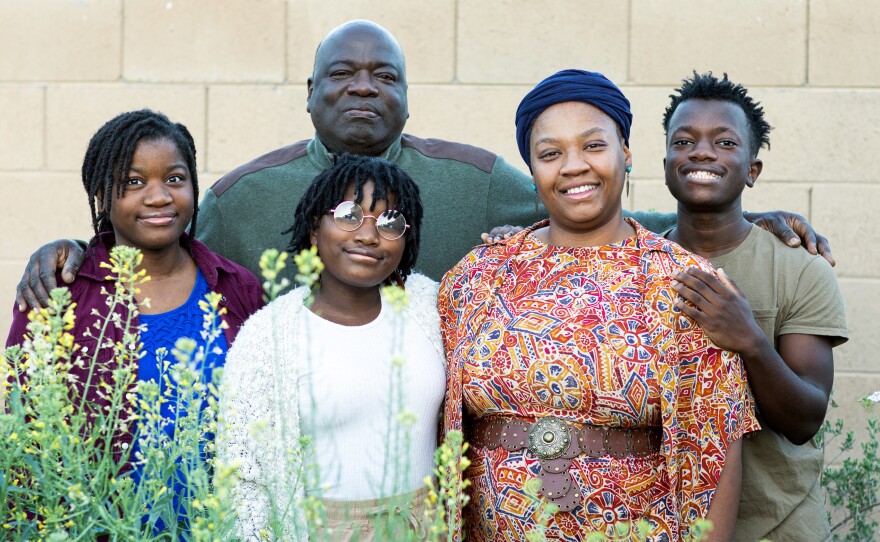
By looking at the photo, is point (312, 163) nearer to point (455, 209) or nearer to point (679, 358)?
point (455, 209)

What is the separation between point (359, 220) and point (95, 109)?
9.54 feet

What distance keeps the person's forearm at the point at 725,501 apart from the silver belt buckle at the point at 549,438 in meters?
0.42

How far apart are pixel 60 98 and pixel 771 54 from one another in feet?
12.0

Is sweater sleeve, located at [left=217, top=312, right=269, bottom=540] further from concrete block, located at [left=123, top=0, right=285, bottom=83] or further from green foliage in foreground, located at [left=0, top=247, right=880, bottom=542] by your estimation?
concrete block, located at [left=123, top=0, right=285, bottom=83]

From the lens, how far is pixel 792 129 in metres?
5.22

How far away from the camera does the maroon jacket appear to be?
2.98 meters

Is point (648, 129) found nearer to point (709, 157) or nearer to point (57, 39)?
point (709, 157)

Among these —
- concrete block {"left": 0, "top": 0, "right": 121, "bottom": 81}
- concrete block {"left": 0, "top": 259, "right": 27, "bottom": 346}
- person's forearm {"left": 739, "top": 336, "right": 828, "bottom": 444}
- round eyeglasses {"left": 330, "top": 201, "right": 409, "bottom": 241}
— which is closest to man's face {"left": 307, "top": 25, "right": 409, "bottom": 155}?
round eyeglasses {"left": 330, "top": 201, "right": 409, "bottom": 241}

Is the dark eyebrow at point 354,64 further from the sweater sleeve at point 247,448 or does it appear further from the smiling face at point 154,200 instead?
the sweater sleeve at point 247,448

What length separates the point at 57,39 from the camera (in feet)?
17.7

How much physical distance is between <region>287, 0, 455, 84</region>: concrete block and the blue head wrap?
93.7 inches

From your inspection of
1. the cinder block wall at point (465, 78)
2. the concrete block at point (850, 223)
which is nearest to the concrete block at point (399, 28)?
the cinder block wall at point (465, 78)

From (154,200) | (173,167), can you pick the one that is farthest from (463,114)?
(154,200)

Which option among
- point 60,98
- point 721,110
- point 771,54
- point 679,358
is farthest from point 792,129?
point 60,98
